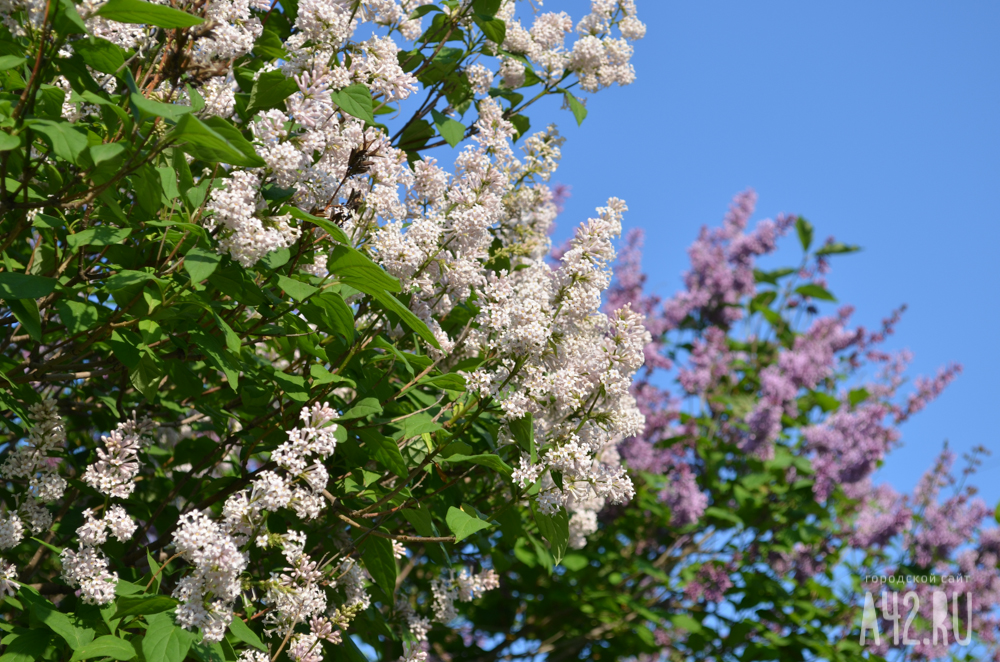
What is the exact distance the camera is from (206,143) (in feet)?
7.29

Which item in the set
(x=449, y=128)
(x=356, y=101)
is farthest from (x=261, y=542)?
(x=449, y=128)

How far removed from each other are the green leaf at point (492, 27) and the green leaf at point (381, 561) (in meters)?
2.65

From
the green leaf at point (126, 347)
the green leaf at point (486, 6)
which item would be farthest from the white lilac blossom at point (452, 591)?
the green leaf at point (486, 6)

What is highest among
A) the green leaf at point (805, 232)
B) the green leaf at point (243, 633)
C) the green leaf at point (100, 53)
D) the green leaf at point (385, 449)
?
the green leaf at point (805, 232)

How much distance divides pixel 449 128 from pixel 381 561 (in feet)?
7.15

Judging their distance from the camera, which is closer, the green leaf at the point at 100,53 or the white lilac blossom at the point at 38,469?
the green leaf at the point at 100,53

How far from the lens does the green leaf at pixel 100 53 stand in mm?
2492

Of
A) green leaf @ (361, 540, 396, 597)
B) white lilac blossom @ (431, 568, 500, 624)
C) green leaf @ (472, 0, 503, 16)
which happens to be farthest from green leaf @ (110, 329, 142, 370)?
green leaf @ (472, 0, 503, 16)

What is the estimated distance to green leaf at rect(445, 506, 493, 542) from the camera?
113 inches

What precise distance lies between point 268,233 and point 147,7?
77 cm

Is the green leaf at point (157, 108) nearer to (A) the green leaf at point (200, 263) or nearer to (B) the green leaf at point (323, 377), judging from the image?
(A) the green leaf at point (200, 263)

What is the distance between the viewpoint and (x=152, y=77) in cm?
318

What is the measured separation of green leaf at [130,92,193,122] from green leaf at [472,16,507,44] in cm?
223

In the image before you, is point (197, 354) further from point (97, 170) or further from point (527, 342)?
point (527, 342)
